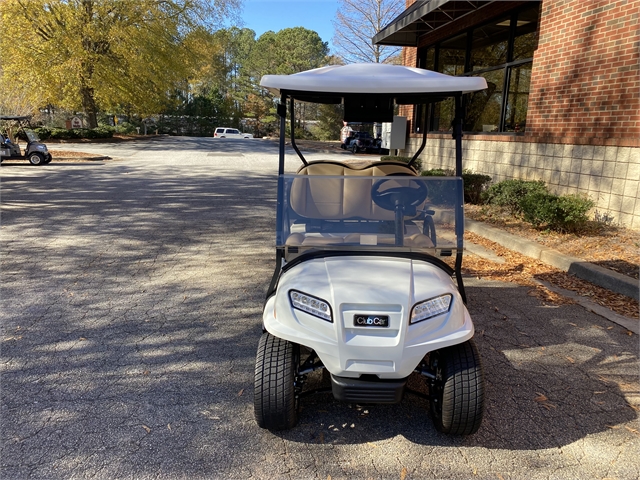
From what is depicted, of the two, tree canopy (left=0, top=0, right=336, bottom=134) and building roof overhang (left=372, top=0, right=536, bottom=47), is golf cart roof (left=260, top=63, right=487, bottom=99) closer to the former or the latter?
building roof overhang (left=372, top=0, right=536, bottom=47)

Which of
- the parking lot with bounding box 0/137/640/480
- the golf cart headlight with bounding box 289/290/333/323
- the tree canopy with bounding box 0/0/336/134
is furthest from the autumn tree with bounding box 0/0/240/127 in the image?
the golf cart headlight with bounding box 289/290/333/323

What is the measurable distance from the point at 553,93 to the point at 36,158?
15.1 meters

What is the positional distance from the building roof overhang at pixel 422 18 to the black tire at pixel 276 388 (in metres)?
8.37

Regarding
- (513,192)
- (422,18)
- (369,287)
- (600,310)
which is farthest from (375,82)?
(422,18)

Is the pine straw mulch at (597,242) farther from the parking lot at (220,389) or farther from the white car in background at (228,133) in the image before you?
the white car in background at (228,133)

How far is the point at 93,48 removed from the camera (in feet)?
83.3

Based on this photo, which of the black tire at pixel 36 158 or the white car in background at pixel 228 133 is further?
the white car in background at pixel 228 133

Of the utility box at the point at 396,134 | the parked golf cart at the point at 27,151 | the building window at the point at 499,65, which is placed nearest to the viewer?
the building window at the point at 499,65

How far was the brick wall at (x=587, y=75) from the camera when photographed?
20.9 feet

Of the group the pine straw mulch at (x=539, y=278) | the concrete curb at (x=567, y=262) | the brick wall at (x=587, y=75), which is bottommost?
the pine straw mulch at (x=539, y=278)

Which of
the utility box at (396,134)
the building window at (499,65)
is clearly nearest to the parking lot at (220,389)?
the building window at (499,65)

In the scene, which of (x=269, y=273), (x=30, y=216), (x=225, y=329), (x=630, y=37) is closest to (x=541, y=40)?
(x=630, y=37)

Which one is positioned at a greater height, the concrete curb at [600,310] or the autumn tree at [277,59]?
the autumn tree at [277,59]

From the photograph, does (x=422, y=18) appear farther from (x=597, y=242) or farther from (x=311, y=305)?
(x=311, y=305)
